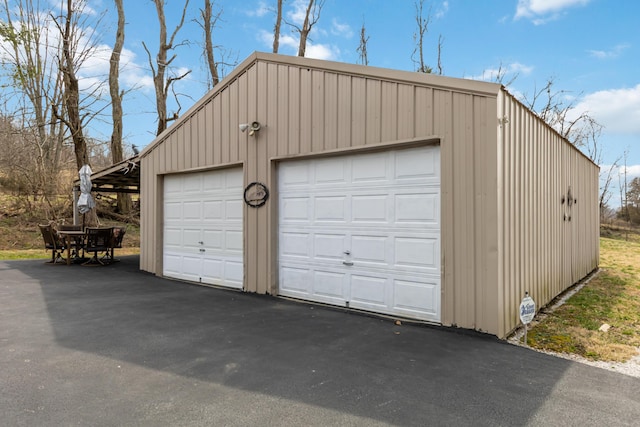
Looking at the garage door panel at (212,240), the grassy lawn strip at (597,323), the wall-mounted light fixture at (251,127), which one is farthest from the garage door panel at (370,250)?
the garage door panel at (212,240)

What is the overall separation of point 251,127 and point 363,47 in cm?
1406

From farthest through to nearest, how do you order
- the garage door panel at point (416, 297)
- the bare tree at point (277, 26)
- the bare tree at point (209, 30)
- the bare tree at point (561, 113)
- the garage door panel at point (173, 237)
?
the bare tree at point (561, 113) < the bare tree at point (209, 30) < the bare tree at point (277, 26) < the garage door panel at point (173, 237) < the garage door panel at point (416, 297)

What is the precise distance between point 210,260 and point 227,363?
4.11m

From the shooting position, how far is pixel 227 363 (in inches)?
124

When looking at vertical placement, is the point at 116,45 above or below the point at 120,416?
above

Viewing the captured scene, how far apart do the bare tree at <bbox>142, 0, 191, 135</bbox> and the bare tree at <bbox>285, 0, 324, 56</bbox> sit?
200 inches

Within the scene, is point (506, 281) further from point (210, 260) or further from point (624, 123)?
point (624, 123)

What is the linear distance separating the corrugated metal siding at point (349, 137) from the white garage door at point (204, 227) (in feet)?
0.85

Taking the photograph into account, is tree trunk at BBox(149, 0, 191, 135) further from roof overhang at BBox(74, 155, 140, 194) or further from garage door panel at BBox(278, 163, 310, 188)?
garage door panel at BBox(278, 163, 310, 188)

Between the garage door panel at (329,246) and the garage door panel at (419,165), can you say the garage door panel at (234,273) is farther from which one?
the garage door panel at (419,165)

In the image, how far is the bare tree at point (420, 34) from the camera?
672 inches

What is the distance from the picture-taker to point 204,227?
7160mm

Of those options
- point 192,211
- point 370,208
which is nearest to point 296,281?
point 370,208

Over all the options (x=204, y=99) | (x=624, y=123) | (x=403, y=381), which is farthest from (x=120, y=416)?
(x=624, y=123)
